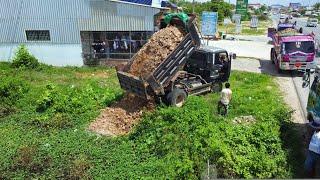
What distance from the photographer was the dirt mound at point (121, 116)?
11680 millimetres

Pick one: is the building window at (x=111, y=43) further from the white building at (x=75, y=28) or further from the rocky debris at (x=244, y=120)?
the rocky debris at (x=244, y=120)

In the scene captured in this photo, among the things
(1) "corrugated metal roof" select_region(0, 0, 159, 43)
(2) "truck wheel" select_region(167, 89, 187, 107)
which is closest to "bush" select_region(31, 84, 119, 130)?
(2) "truck wheel" select_region(167, 89, 187, 107)

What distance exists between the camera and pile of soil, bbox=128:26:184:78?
512 inches

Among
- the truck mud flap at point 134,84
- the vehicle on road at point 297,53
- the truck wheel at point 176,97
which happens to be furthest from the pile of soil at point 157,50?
the vehicle on road at point 297,53

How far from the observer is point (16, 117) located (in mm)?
13000

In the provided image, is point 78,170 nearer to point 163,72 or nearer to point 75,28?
point 163,72

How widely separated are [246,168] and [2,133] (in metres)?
7.92

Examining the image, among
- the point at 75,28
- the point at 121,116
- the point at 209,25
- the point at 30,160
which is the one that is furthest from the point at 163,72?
the point at 209,25

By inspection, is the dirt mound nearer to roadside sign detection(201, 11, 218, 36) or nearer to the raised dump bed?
the raised dump bed

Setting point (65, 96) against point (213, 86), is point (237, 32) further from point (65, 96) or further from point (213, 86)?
point (65, 96)

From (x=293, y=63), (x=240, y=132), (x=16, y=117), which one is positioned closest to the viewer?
(x=240, y=132)

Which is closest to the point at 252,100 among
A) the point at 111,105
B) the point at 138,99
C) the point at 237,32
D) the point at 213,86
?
the point at 213,86

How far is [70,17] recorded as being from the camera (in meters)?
21.5

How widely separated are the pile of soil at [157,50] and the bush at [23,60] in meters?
10.4
